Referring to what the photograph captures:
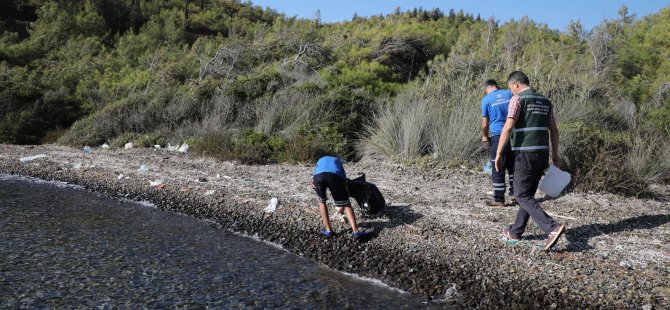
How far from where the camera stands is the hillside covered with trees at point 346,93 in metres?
10.0

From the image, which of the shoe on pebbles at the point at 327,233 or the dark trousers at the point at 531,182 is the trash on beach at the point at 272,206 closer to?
the shoe on pebbles at the point at 327,233

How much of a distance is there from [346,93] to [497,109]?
7.25 meters

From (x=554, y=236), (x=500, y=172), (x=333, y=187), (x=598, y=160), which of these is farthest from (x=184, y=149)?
(x=554, y=236)

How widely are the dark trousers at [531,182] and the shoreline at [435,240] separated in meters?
0.37

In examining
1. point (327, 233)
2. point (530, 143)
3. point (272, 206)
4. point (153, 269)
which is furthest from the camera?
point (272, 206)

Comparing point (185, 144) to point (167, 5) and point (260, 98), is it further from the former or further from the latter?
point (167, 5)

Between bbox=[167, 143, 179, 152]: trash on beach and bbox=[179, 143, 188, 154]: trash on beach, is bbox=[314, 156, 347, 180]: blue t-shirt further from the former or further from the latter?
bbox=[167, 143, 179, 152]: trash on beach

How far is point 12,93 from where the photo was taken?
17.8 meters

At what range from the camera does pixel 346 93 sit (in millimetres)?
13750

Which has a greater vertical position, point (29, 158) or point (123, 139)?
point (123, 139)

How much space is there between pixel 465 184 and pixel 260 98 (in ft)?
27.4

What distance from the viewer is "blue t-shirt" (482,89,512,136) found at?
267 inches

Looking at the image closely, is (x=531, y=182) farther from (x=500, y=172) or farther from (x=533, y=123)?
(x=500, y=172)

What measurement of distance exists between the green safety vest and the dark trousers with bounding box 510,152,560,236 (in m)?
0.08
